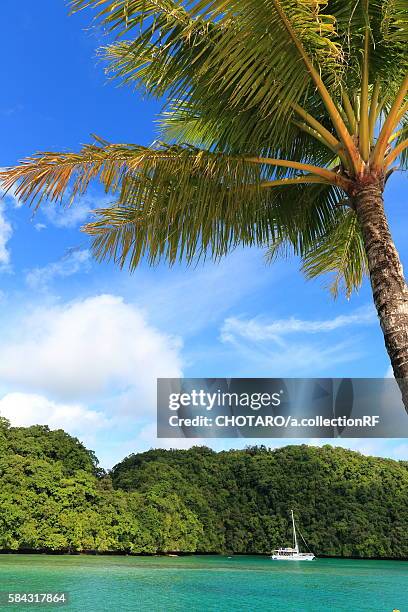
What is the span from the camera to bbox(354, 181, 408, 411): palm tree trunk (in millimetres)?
4254

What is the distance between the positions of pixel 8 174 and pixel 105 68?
1541mm

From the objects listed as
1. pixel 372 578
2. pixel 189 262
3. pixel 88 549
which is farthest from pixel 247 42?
pixel 372 578

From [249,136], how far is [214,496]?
3859cm

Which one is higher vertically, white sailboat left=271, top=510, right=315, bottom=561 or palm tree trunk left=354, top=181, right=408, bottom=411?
palm tree trunk left=354, top=181, right=408, bottom=411

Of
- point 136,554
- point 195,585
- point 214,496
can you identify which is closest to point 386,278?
point 195,585

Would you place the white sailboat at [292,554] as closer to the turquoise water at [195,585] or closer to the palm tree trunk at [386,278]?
the turquoise water at [195,585]

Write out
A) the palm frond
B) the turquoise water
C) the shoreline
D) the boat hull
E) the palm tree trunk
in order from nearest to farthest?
the palm tree trunk, the palm frond, the turquoise water, the shoreline, the boat hull

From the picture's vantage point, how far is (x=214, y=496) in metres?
41.7

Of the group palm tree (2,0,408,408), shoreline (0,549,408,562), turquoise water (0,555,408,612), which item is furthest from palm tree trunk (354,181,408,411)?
shoreline (0,549,408,562)

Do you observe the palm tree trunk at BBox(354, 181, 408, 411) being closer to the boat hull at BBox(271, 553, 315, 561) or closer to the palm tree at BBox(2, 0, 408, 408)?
the palm tree at BBox(2, 0, 408, 408)

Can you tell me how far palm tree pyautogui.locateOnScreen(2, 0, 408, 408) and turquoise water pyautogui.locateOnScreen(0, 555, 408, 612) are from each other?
21149 mm

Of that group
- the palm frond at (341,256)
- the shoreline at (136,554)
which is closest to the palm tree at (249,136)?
the palm frond at (341,256)

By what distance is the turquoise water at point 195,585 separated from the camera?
26.9 meters

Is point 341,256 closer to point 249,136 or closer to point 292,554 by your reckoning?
point 249,136
